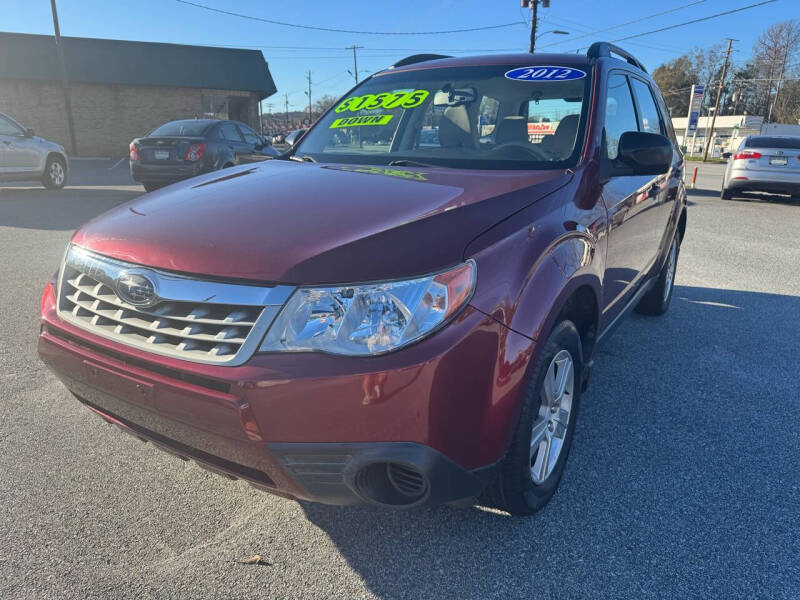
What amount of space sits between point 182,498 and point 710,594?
6.61 ft

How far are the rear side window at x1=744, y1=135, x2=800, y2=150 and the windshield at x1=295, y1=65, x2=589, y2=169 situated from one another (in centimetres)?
1204

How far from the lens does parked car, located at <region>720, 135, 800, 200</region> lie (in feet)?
40.1

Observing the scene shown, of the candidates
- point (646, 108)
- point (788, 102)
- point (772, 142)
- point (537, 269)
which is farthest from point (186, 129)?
point (788, 102)

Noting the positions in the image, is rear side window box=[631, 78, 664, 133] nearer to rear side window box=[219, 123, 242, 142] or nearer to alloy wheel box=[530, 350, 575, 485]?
alloy wheel box=[530, 350, 575, 485]

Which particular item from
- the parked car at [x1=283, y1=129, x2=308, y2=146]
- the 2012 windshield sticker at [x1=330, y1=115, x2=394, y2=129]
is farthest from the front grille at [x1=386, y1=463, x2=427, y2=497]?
the parked car at [x1=283, y1=129, x2=308, y2=146]

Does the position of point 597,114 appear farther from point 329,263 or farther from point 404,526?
point 404,526

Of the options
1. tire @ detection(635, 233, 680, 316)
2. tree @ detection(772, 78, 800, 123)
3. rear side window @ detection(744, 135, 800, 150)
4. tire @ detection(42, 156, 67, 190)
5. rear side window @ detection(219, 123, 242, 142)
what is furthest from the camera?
tree @ detection(772, 78, 800, 123)

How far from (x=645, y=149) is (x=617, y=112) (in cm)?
61

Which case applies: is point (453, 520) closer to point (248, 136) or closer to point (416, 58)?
point (416, 58)

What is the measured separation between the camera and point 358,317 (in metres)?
1.66

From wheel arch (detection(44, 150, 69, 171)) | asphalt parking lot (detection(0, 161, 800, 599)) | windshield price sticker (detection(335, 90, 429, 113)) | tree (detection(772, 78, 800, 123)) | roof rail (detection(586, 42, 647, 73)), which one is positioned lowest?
asphalt parking lot (detection(0, 161, 800, 599))

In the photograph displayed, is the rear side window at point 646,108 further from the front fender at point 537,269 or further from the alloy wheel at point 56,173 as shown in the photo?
the alloy wheel at point 56,173

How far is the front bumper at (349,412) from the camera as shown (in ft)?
5.34

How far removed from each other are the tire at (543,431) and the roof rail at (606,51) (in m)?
1.76
